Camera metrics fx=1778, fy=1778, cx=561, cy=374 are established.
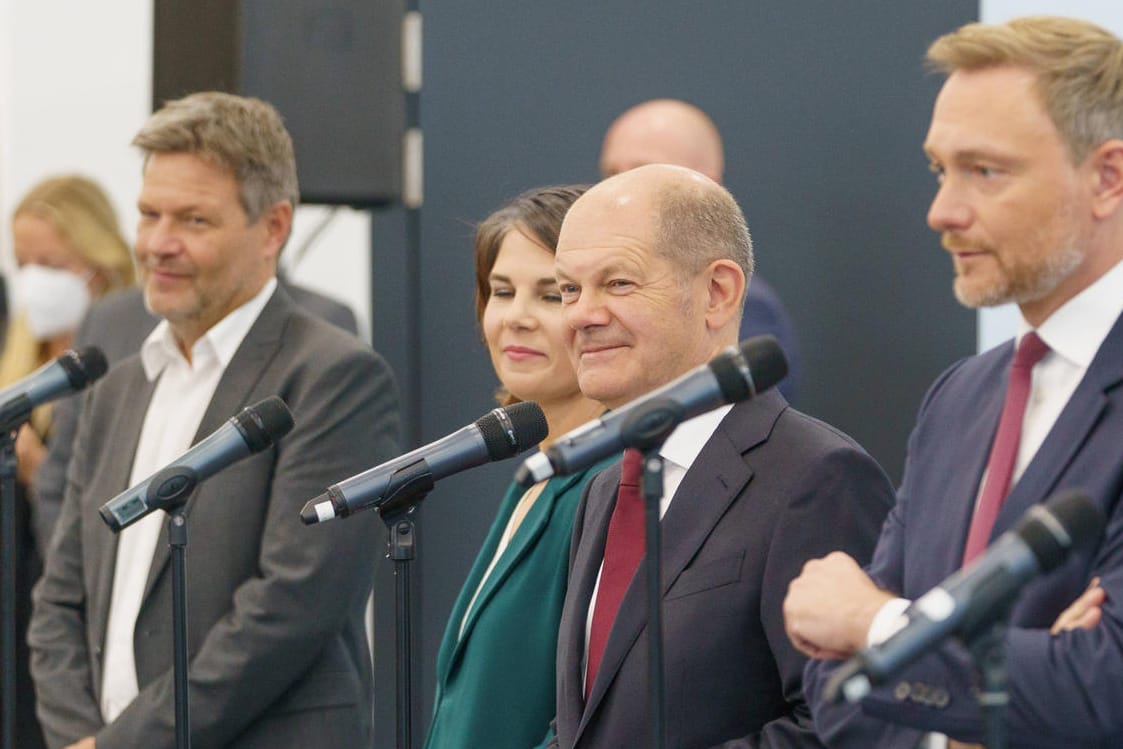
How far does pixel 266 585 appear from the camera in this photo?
366 cm

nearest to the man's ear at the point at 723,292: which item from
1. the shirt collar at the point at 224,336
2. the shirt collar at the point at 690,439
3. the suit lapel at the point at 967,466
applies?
the shirt collar at the point at 690,439

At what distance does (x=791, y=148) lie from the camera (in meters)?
4.89

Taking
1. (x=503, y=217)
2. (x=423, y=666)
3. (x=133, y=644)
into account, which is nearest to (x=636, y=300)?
(x=503, y=217)

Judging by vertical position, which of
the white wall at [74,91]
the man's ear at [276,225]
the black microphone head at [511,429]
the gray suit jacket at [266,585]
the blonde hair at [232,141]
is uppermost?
the white wall at [74,91]

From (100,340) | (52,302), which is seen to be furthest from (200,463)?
(52,302)

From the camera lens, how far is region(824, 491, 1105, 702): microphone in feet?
5.95

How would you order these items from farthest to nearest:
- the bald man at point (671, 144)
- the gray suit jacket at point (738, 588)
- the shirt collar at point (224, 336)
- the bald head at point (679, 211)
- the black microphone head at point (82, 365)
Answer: the bald man at point (671, 144)
the shirt collar at point (224, 336)
the black microphone head at point (82, 365)
the bald head at point (679, 211)
the gray suit jacket at point (738, 588)

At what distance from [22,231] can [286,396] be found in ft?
8.23

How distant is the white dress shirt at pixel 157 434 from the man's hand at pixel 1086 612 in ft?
6.94

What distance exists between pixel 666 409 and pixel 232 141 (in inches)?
79.3

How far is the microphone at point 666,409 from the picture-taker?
229 centimetres

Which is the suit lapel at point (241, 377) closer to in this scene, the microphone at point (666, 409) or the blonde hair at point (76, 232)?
the microphone at point (666, 409)

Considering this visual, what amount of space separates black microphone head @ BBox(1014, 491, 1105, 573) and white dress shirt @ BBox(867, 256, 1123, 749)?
0.44 m

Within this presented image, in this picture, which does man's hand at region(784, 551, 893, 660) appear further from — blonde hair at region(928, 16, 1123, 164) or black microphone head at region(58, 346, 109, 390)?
black microphone head at region(58, 346, 109, 390)
